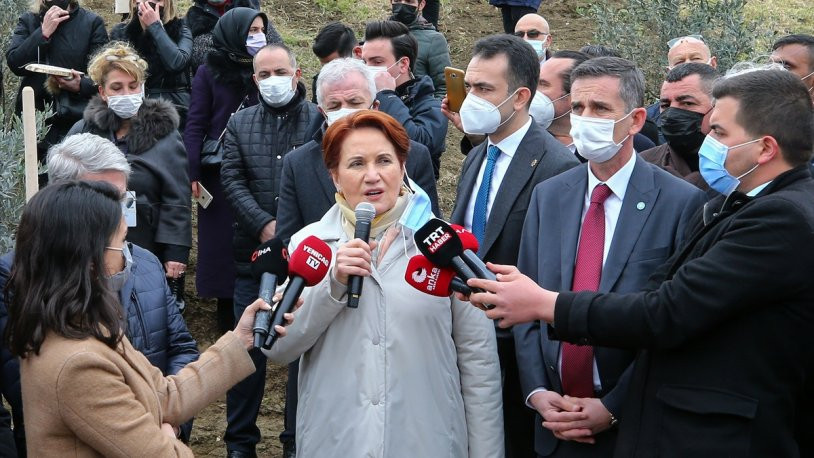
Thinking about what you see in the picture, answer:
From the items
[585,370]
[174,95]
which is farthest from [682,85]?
[174,95]

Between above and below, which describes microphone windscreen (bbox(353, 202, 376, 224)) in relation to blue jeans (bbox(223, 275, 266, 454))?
above

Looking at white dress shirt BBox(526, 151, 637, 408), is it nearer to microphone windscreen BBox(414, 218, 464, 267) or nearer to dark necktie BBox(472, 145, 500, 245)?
dark necktie BBox(472, 145, 500, 245)

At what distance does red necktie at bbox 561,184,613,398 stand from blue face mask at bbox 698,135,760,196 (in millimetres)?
602

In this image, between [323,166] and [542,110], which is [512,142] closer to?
[323,166]

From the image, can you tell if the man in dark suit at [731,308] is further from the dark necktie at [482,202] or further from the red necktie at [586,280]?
the dark necktie at [482,202]

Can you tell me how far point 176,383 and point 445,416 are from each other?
104cm

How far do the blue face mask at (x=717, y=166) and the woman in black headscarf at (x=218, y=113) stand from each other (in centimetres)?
453

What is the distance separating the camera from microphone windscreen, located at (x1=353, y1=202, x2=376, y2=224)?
387cm

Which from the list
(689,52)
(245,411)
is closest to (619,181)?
(245,411)

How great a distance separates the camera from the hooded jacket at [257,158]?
6875 millimetres

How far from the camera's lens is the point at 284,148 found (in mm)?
6891

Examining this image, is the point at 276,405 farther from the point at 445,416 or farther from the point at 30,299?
the point at 30,299

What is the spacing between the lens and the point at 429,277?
389 cm

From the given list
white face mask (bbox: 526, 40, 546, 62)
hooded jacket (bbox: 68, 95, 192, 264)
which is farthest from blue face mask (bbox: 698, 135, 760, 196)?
white face mask (bbox: 526, 40, 546, 62)
